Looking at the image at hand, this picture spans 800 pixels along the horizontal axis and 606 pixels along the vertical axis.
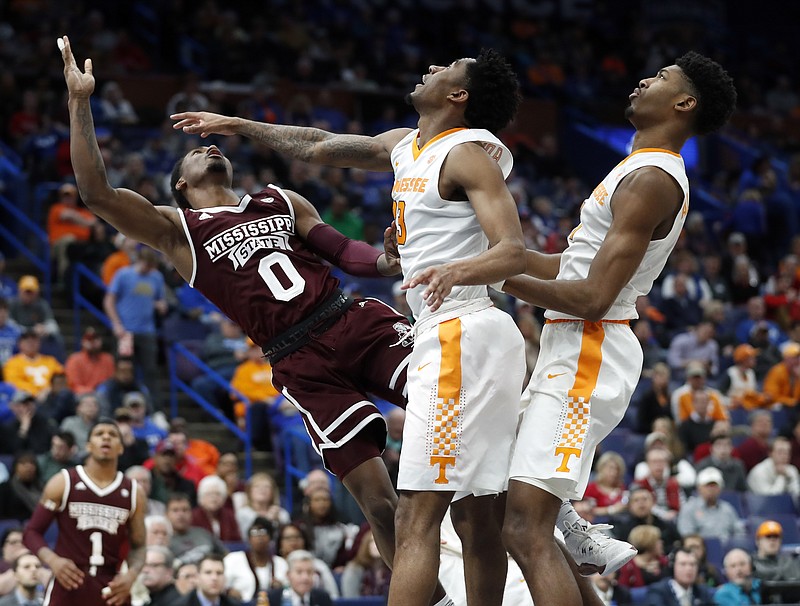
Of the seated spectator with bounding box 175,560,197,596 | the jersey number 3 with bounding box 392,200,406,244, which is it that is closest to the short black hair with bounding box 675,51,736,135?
the jersey number 3 with bounding box 392,200,406,244

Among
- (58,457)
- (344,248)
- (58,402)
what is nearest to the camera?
(344,248)

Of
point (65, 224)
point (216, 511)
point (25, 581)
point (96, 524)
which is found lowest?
point (25, 581)

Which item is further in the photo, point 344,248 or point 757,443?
point 757,443

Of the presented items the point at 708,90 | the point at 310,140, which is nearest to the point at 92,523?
the point at 310,140

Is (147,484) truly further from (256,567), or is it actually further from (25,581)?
(25,581)

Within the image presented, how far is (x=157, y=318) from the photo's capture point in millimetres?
14977

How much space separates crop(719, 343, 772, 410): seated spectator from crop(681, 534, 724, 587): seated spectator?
16.4ft

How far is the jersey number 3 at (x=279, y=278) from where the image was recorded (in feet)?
21.0

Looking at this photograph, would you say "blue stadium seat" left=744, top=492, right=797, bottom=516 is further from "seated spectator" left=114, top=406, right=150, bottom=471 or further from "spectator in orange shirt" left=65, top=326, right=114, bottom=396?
"spectator in orange shirt" left=65, top=326, right=114, bottom=396

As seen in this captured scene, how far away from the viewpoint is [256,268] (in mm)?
6410

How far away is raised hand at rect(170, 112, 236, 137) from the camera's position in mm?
6375

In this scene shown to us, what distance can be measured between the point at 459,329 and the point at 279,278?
1.27m

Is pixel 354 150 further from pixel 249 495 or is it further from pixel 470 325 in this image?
pixel 249 495

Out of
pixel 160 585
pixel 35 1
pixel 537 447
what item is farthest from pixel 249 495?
pixel 35 1
